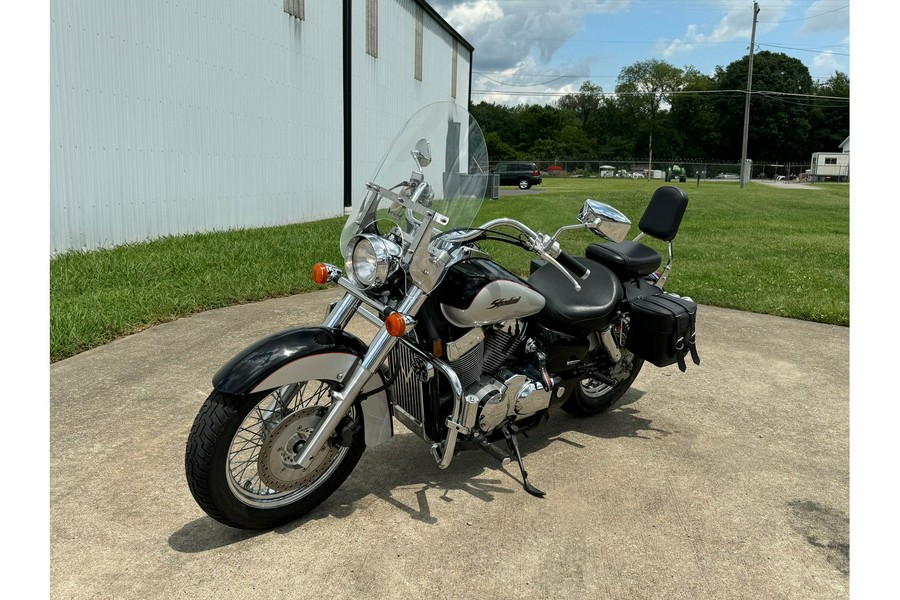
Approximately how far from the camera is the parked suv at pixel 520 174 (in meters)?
36.7

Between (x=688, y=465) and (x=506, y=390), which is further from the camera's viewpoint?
(x=688, y=465)

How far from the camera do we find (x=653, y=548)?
2.78 m

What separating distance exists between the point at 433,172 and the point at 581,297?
3.62 ft

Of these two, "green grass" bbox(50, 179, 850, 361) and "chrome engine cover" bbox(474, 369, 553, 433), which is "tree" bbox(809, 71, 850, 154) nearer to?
"green grass" bbox(50, 179, 850, 361)

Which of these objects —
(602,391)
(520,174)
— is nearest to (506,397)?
(602,391)

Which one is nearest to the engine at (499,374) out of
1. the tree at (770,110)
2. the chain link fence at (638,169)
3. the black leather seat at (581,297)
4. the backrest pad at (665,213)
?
the black leather seat at (581,297)

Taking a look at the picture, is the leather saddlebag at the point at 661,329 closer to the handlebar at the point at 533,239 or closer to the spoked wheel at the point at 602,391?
the spoked wheel at the point at 602,391

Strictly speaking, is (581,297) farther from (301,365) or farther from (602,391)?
(301,365)

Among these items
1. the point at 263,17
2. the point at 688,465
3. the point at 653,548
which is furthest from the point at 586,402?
the point at 263,17

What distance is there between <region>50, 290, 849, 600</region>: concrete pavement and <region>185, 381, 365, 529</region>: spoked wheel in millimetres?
116

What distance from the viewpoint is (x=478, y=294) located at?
285cm

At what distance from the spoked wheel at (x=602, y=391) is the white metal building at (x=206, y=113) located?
678cm

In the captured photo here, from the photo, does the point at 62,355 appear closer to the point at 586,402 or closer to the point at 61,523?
the point at 61,523

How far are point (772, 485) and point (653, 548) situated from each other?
0.96 meters
